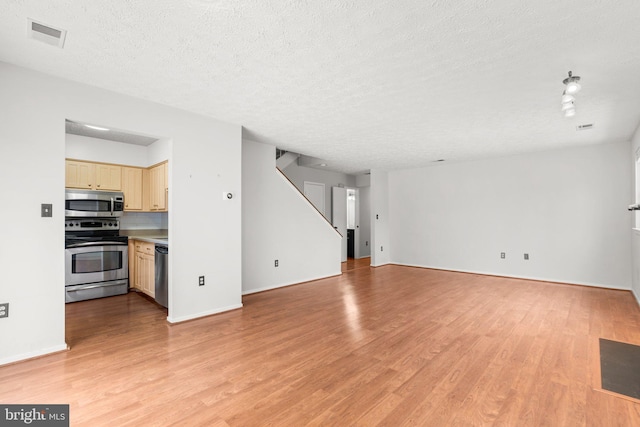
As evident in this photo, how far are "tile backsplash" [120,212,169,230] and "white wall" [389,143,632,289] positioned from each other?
536 centimetres

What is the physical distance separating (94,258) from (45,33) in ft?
11.0

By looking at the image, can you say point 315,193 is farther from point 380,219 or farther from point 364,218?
point 364,218

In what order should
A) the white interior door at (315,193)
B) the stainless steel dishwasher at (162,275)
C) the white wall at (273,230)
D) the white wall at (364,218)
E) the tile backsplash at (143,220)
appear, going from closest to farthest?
the stainless steel dishwasher at (162,275), the white wall at (273,230), the tile backsplash at (143,220), the white interior door at (315,193), the white wall at (364,218)

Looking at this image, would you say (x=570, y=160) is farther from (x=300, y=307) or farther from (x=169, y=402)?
A: (x=169, y=402)

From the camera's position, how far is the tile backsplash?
519 centimetres

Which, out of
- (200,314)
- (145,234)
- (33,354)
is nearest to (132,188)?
(145,234)

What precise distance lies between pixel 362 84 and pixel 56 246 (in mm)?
3107

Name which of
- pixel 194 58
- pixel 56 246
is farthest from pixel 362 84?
pixel 56 246

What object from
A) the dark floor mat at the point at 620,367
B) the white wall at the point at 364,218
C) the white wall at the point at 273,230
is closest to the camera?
the dark floor mat at the point at 620,367

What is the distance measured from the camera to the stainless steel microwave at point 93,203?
4492 mm

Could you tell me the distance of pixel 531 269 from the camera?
18.9 ft

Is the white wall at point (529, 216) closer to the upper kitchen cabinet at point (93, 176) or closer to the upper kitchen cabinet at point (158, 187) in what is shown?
the upper kitchen cabinet at point (158, 187)

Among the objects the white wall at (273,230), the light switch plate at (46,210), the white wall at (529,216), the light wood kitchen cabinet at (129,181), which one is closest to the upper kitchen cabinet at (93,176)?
the light wood kitchen cabinet at (129,181)

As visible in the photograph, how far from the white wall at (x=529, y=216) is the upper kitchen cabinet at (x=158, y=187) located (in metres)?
5.39
